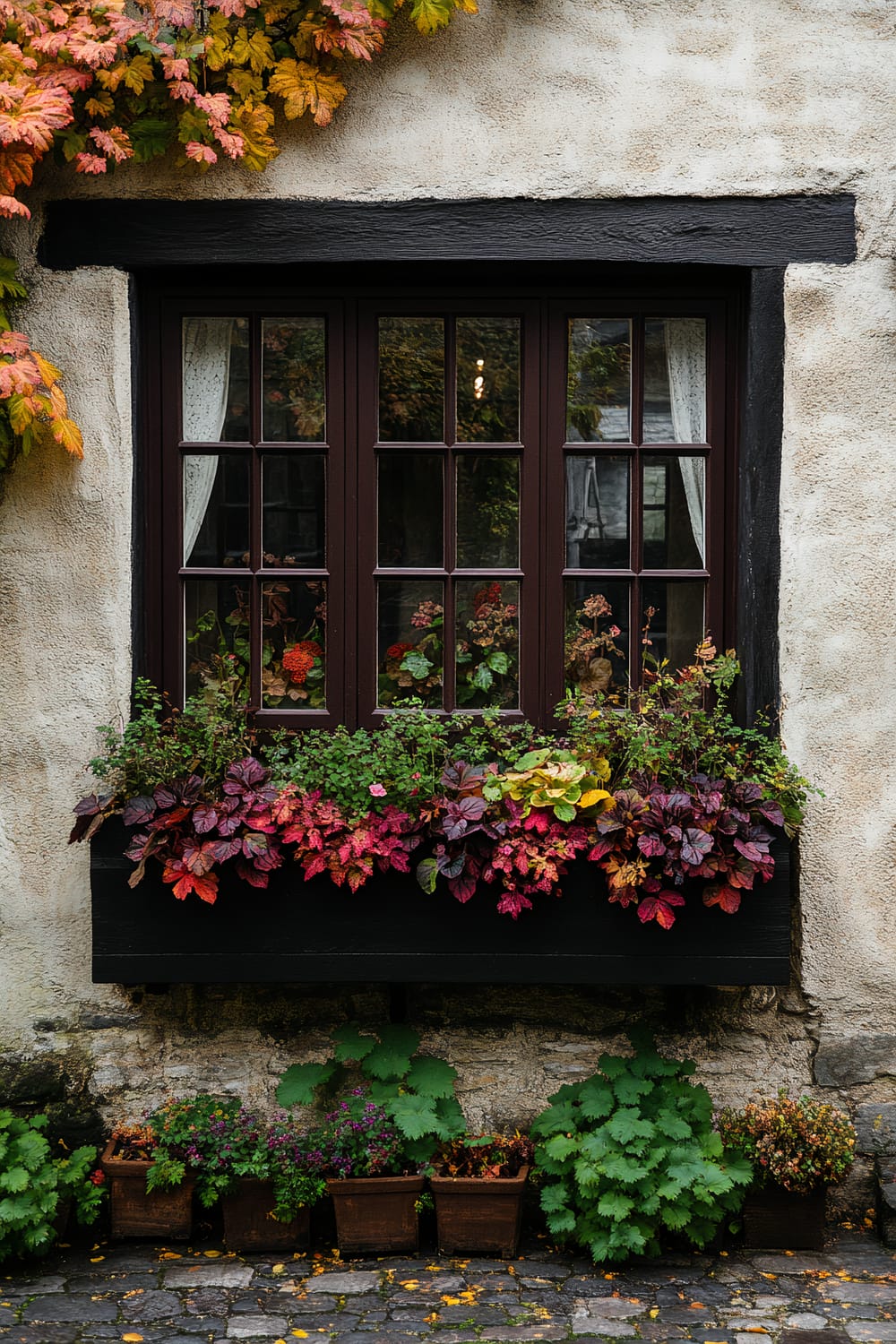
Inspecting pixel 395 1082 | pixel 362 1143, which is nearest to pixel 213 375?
pixel 395 1082

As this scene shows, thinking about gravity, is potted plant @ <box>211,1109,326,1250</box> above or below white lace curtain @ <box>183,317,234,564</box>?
below

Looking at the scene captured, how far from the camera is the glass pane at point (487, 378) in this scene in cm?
398

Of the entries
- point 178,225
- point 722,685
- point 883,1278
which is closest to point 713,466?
point 722,685

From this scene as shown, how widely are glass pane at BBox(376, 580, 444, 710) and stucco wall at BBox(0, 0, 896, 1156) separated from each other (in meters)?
0.90

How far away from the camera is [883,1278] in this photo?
3426 mm

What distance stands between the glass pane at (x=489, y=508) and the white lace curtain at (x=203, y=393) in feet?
2.92

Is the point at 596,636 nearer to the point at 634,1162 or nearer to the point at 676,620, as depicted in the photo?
the point at 676,620

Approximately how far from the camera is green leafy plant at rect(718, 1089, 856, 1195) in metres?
3.51

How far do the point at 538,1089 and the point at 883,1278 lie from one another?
1.19 m

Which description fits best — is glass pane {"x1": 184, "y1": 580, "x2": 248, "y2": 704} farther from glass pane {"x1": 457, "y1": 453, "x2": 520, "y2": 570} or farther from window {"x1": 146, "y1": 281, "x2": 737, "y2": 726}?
glass pane {"x1": 457, "y1": 453, "x2": 520, "y2": 570}

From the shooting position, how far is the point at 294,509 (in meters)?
3.99

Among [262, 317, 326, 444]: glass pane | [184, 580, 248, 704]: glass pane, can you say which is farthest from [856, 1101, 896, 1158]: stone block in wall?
[262, 317, 326, 444]: glass pane

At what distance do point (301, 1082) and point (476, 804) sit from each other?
113 cm

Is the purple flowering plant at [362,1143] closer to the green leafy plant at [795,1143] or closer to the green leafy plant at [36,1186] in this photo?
the green leafy plant at [36,1186]
